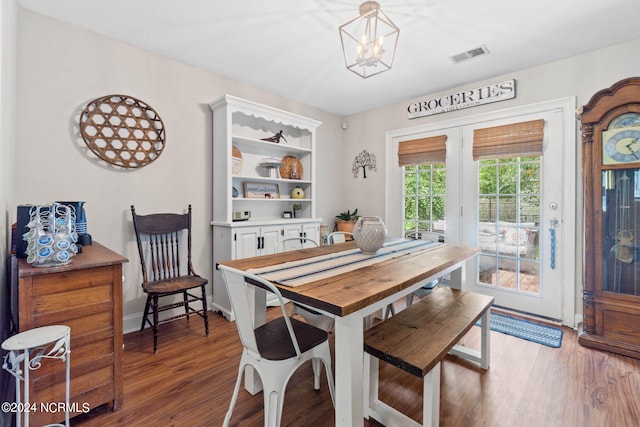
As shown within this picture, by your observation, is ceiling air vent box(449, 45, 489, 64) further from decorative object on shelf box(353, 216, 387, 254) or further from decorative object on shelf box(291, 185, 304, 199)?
decorative object on shelf box(291, 185, 304, 199)

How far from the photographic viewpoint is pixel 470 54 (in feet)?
8.88

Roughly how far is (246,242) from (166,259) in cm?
75

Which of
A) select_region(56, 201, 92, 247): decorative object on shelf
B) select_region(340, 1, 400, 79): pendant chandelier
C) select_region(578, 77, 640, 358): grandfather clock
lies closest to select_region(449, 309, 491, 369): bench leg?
select_region(578, 77, 640, 358): grandfather clock

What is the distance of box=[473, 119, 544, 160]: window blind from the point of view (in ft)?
9.59

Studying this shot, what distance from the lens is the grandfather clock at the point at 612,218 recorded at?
223 cm

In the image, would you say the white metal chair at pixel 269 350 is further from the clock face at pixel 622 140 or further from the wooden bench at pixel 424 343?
the clock face at pixel 622 140

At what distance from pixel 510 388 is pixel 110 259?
8.21ft

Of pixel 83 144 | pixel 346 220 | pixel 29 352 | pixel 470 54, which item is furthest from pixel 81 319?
pixel 470 54

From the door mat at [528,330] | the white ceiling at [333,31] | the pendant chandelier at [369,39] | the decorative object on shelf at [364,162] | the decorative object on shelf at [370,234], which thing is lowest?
the door mat at [528,330]

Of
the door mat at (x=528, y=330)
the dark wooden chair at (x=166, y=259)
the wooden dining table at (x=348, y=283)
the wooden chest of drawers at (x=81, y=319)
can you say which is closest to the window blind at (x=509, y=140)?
the wooden dining table at (x=348, y=283)

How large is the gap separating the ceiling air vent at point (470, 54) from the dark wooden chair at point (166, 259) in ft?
9.74

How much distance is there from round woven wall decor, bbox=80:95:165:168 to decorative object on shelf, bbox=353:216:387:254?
205 centimetres

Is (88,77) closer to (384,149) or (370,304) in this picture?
(370,304)

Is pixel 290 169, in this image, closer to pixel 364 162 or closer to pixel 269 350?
pixel 364 162
